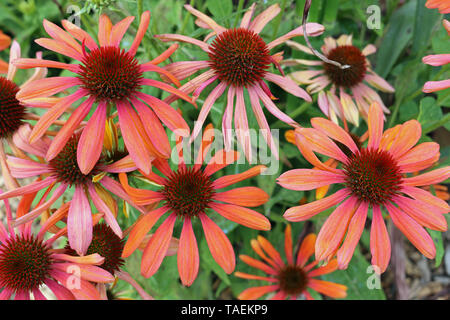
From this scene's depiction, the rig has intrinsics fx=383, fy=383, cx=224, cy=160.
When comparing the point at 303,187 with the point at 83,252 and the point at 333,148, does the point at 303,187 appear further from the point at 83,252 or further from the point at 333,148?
the point at 83,252

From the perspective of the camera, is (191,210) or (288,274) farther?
(288,274)

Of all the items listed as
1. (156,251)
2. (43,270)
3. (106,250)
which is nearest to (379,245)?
(156,251)

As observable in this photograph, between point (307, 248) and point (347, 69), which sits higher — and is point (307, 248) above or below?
below

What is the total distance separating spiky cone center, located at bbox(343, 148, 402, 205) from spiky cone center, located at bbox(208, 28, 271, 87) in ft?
0.84

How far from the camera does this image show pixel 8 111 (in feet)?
2.56

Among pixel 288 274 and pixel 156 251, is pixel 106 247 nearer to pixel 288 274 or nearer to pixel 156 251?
pixel 156 251

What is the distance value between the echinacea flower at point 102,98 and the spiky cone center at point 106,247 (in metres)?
0.20

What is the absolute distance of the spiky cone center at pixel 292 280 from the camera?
1117mm

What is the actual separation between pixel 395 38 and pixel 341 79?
15.1 inches

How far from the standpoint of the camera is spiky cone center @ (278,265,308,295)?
1117 millimetres

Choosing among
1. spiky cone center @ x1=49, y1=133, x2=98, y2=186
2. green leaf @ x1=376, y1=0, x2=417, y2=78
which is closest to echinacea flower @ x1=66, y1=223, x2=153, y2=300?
spiky cone center @ x1=49, y1=133, x2=98, y2=186

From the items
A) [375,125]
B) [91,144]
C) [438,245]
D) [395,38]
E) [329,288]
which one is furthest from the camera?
[395,38]

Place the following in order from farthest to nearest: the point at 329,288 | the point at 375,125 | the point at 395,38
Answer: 1. the point at 395,38
2. the point at 329,288
3. the point at 375,125
